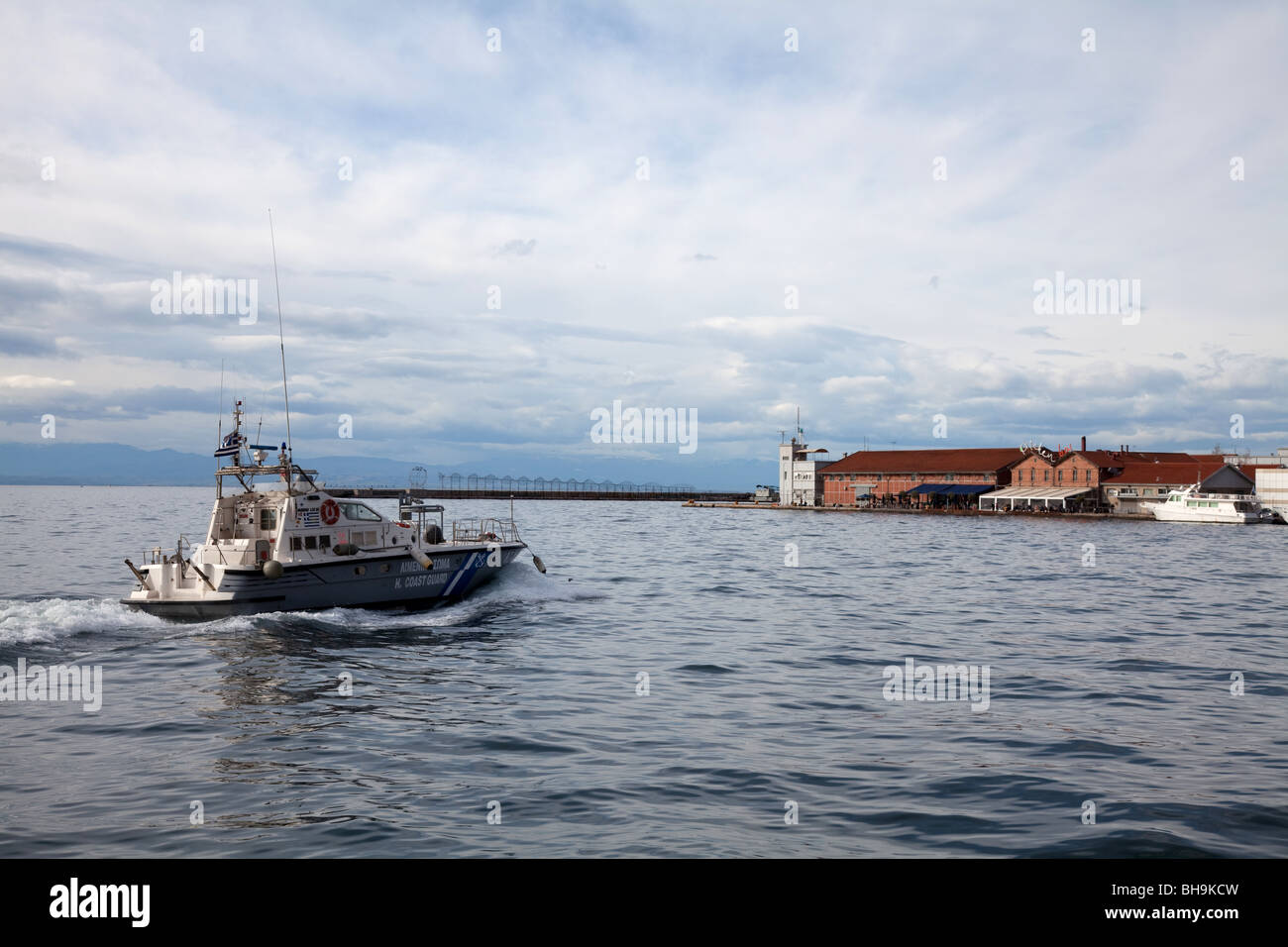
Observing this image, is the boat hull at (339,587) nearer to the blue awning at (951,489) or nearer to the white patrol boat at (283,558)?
the white patrol boat at (283,558)

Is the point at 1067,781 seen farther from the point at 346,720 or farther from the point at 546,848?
the point at 346,720

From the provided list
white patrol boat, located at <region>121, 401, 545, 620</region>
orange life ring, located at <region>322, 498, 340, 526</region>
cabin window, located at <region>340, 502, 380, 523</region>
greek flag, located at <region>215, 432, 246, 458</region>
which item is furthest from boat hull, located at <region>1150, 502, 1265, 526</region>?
greek flag, located at <region>215, 432, 246, 458</region>

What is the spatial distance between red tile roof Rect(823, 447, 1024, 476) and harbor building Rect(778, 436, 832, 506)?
6.83ft

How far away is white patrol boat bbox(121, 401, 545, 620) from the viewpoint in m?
23.3

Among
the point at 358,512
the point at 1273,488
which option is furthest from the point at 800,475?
the point at 358,512

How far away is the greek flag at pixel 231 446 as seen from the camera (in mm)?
24219

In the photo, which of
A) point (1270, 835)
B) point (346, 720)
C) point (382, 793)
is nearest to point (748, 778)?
point (382, 793)

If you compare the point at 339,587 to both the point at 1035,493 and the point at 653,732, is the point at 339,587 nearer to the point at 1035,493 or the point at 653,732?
the point at 653,732

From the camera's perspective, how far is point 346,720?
14.0 meters

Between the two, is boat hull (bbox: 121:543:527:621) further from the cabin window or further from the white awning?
the white awning

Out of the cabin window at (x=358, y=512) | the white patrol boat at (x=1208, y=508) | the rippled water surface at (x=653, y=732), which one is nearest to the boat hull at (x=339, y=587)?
the rippled water surface at (x=653, y=732)

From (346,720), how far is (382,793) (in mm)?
3929

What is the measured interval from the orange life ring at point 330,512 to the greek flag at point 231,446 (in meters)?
2.66

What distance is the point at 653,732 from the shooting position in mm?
13164
